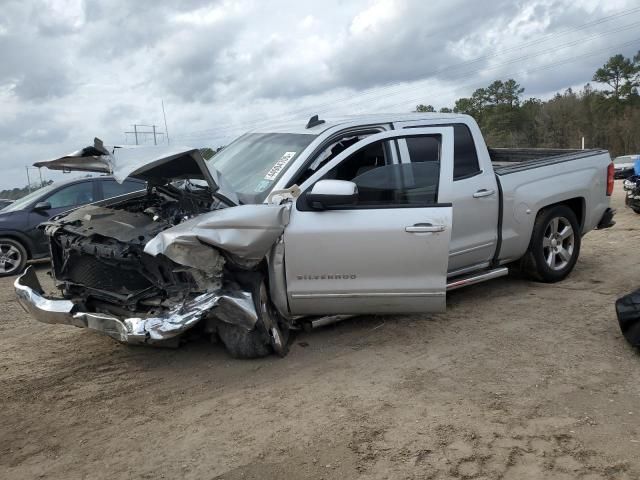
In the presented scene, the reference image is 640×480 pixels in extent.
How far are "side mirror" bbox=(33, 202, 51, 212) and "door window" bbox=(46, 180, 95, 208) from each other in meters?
0.07

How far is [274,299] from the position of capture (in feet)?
14.5

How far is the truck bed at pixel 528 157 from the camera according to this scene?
6059 mm

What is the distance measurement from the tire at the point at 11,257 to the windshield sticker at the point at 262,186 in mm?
6457

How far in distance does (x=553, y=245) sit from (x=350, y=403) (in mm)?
3661

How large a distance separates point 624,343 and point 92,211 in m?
4.55

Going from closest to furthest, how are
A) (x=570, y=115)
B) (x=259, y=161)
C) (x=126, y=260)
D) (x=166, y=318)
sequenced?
(x=166, y=318)
(x=126, y=260)
(x=259, y=161)
(x=570, y=115)

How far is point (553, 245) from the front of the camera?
20.9 feet

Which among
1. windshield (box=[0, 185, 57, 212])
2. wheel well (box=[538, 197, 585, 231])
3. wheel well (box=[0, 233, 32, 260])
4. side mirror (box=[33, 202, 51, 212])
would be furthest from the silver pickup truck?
windshield (box=[0, 185, 57, 212])

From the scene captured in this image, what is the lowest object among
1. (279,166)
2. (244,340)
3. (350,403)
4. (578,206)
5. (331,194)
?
(350,403)

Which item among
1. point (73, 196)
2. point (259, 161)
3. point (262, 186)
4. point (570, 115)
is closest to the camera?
point (262, 186)

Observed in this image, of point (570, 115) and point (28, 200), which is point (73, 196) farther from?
point (570, 115)

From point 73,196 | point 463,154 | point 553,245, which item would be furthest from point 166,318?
point 73,196

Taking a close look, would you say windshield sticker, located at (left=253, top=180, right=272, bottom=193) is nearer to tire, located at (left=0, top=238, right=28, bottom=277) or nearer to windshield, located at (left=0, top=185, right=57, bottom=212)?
tire, located at (left=0, top=238, right=28, bottom=277)

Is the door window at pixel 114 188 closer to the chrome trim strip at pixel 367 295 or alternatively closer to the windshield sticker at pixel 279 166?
the windshield sticker at pixel 279 166
